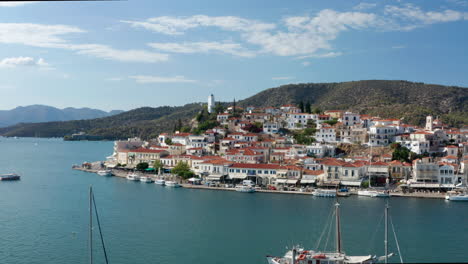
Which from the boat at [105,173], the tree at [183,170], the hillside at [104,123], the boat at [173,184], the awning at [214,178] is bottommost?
the boat at [173,184]

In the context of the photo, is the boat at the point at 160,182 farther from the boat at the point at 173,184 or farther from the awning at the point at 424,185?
the awning at the point at 424,185

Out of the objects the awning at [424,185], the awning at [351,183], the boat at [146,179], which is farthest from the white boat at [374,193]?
the boat at [146,179]

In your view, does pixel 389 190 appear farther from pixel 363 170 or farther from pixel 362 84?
pixel 362 84

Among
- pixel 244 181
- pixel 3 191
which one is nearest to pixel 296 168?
pixel 244 181

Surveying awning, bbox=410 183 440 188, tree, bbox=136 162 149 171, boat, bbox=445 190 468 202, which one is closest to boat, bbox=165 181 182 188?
tree, bbox=136 162 149 171

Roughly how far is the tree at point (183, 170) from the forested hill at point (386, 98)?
4049 centimetres

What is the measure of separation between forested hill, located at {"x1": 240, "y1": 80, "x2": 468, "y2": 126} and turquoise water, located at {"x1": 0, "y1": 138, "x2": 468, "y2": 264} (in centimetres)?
4448

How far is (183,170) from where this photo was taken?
140ft

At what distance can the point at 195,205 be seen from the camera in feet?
97.7

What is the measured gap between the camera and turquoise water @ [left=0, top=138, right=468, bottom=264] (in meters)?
19.1

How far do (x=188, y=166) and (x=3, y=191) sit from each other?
16.5 metres

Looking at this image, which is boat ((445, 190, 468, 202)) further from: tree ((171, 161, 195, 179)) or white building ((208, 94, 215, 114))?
white building ((208, 94, 215, 114))

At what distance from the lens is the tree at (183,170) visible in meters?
41.5

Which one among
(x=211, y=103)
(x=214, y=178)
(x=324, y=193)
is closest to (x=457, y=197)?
(x=324, y=193)
